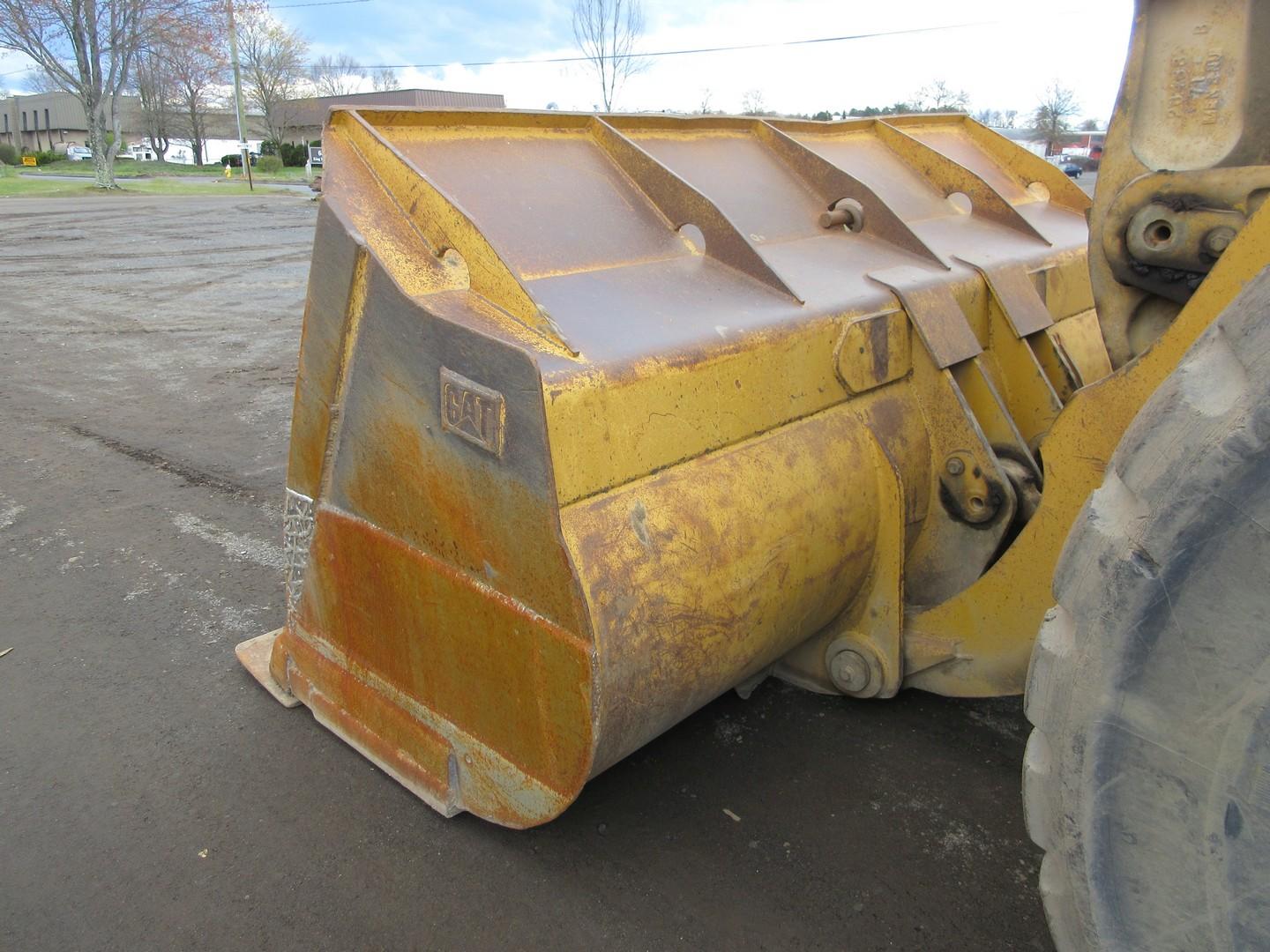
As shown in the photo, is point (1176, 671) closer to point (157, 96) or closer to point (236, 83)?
point (236, 83)

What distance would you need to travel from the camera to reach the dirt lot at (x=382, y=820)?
206 cm

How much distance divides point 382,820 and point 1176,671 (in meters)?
1.81

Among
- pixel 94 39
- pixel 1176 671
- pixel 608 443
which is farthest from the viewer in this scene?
pixel 94 39

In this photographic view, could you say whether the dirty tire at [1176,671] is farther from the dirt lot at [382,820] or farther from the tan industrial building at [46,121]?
the tan industrial building at [46,121]

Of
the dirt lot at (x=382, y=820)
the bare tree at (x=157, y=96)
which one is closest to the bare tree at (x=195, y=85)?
the bare tree at (x=157, y=96)

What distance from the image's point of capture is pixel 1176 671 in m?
1.13

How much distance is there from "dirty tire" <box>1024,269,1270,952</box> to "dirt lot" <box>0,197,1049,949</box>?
0.88m

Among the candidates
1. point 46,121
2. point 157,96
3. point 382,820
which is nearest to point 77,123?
point 46,121

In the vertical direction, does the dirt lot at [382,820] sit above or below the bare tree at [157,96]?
below

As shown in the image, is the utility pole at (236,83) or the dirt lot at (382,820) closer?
the dirt lot at (382,820)

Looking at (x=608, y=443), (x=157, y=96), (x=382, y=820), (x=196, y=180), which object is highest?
(x=157, y=96)

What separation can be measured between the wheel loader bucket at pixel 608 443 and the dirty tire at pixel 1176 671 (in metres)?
0.81

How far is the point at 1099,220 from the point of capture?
1.79 metres

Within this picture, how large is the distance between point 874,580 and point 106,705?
85.8 inches
